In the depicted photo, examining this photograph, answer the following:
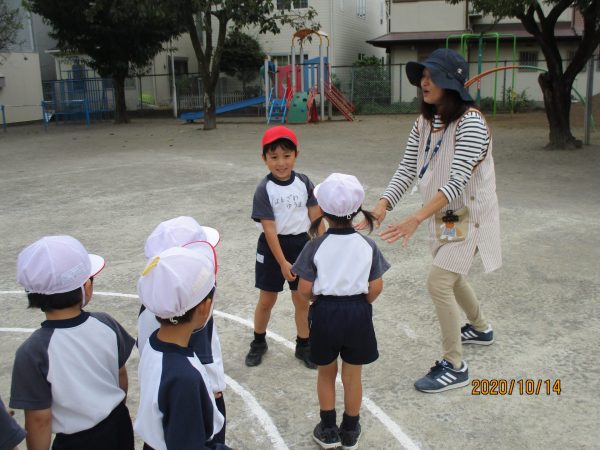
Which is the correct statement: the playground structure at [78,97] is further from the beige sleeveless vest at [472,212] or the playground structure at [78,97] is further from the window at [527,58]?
the beige sleeveless vest at [472,212]

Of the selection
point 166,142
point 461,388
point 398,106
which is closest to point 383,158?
point 166,142

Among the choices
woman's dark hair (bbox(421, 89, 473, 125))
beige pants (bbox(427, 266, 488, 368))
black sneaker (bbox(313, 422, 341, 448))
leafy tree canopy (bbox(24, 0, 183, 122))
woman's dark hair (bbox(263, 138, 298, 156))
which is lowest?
black sneaker (bbox(313, 422, 341, 448))

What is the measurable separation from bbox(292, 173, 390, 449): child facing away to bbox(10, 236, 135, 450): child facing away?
0.95 m

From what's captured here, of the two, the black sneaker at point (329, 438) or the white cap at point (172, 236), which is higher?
the white cap at point (172, 236)

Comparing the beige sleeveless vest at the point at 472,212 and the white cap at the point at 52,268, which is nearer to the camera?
the white cap at the point at 52,268

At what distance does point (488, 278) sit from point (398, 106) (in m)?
21.9

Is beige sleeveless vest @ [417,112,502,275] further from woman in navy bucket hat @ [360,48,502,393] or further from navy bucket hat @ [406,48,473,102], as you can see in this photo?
navy bucket hat @ [406,48,473,102]

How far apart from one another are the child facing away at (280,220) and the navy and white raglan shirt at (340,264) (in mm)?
685

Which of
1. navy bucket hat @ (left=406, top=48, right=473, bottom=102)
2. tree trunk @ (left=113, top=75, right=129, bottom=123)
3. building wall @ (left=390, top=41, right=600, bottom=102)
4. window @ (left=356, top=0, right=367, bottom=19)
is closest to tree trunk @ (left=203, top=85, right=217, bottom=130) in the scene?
tree trunk @ (left=113, top=75, right=129, bottom=123)

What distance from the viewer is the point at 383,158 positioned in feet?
40.8

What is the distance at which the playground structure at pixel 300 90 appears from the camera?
21312 millimetres

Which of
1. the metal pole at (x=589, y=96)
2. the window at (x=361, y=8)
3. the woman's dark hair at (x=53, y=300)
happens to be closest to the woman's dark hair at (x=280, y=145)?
the woman's dark hair at (x=53, y=300)

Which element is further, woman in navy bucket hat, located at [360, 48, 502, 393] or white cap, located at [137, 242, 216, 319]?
woman in navy bucket hat, located at [360, 48, 502, 393]

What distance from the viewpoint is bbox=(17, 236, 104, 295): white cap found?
1970mm
